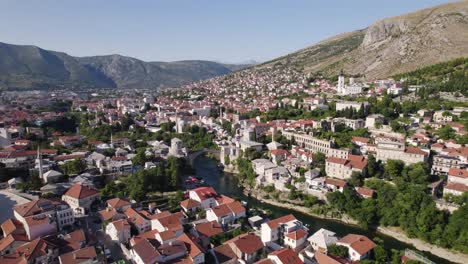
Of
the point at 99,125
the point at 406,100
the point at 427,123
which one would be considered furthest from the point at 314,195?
the point at 99,125

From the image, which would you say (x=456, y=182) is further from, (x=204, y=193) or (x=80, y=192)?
(x=80, y=192)

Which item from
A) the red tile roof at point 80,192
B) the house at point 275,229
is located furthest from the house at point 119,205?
the house at point 275,229

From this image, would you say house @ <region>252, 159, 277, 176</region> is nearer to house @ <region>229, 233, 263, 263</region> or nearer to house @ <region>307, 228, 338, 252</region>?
house @ <region>307, 228, 338, 252</region>

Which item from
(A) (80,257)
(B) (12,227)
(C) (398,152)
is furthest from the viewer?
(C) (398,152)

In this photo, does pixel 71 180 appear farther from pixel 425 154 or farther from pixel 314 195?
pixel 425 154

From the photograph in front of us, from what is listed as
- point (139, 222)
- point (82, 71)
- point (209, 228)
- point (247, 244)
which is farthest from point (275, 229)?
point (82, 71)

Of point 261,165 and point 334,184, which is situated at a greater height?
point 261,165
